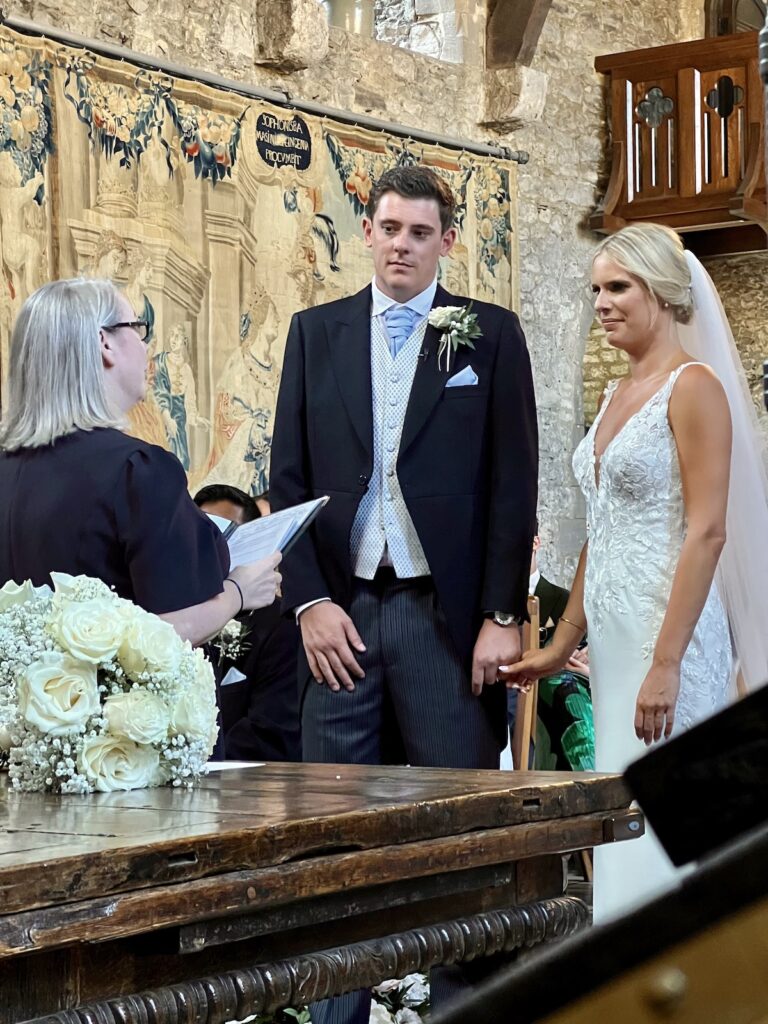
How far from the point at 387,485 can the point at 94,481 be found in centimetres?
93

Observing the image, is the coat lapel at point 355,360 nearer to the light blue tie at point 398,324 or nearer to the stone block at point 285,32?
the light blue tie at point 398,324

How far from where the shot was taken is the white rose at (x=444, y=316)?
10.9 ft

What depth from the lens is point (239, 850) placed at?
58.7 inches

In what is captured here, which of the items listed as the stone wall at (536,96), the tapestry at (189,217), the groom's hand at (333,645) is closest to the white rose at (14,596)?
the groom's hand at (333,645)

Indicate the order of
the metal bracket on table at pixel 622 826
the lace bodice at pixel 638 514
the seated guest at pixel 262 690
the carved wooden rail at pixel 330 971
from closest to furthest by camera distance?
the carved wooden rail at pixel 330 971, the metal bracket on table at pixel 622 826, the lace bodice at pixel 638 514, the seated guest at pixel 262 690

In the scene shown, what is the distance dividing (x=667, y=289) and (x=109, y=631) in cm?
193

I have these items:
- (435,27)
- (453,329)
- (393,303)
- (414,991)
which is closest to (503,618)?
(453,329)

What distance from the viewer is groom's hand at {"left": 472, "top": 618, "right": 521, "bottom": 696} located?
125 inches

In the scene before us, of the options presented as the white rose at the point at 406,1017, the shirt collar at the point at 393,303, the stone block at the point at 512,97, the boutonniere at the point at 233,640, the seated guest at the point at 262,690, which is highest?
the stone block at the point at 512,97

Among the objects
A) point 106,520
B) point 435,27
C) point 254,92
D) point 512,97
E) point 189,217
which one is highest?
point 435,27

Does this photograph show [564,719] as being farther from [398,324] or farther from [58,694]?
[58,694]

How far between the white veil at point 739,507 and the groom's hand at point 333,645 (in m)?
0.98

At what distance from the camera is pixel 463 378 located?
329cm

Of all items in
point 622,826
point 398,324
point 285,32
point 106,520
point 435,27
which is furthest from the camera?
point 435,27
